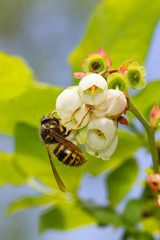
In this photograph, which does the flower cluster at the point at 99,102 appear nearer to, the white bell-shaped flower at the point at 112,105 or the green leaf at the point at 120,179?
the white bell-shaped flower at the point at 112,105

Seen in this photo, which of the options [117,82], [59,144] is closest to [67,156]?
[59,144]

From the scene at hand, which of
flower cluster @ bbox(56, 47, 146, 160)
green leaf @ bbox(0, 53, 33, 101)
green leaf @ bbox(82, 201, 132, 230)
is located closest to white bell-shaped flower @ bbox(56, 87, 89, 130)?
flower cluster @ bbox(56, 47, 146, 160)

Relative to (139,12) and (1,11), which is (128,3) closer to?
(139,12)

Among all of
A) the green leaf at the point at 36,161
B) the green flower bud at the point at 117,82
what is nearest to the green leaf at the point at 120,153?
the green leaf at the point at 36,161

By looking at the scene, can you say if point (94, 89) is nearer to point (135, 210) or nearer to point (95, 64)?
point (95, 64)

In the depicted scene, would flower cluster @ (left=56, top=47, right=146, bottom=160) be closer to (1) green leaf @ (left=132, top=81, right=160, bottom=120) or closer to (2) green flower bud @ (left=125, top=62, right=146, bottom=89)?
(2) green flower bud @ (left=125, top=62, right=146, bottom=89)

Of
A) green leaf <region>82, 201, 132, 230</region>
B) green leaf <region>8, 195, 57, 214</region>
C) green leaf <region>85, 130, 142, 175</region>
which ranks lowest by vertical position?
green leaf <region>8, 195, 57, 214</region>

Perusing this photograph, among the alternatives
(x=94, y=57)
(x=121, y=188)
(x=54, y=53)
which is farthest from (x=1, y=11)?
(x=94, y=57)
